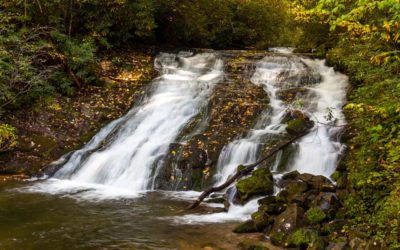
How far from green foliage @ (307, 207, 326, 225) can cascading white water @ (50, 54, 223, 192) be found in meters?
4.53

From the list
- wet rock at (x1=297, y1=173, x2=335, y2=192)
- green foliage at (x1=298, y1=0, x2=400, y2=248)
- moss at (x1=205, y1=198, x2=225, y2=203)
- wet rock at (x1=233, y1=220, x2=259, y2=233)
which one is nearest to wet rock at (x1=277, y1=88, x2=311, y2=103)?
wet rock at (x1=297, y1=173, x2=335, y2=192)

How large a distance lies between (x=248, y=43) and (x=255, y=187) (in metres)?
15.4

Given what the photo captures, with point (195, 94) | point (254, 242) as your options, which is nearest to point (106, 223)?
point (254, 242)

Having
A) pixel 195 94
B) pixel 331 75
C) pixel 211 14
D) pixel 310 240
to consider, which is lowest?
pixel 310 240

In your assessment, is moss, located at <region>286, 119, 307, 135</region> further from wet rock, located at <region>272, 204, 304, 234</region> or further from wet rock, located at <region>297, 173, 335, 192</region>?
wet rock, located at <region>272, 204, 304, 234</region>

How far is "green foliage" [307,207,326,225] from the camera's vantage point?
493 cm

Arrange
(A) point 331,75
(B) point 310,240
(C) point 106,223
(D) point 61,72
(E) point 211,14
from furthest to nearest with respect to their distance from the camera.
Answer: (E) point 211,14 → (A) point 331,75 → (D) point 61,72 → (C) point 106,223 → (B) point 310,240

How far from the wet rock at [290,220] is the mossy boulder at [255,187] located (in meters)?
1.37

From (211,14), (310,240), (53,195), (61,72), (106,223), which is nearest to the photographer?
(310,240)

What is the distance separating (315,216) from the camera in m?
4.96

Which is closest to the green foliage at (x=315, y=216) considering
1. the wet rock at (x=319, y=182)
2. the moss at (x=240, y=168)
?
the wet rock at (x=319, y=182)

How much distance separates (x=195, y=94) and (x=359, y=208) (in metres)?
8.34

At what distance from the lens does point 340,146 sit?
26.4 feet

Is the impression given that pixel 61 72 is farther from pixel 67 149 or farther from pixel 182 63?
pixel 182 63
